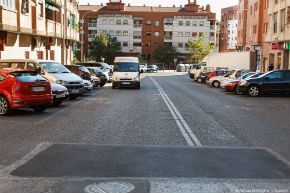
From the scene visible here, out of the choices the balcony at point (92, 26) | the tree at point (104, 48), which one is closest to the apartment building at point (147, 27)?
the balcony at point (92, 26)

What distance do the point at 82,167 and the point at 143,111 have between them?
7441 millimetres

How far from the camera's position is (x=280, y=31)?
3766 centimetres

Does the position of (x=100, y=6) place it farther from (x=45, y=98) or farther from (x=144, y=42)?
(x=45, y=98)

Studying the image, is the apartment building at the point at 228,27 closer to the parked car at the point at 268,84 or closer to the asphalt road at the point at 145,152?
the parked car at the point at 268,84

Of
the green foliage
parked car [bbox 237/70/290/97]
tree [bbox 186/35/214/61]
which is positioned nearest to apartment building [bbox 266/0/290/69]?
parked car [bbox 237/70/290/97]

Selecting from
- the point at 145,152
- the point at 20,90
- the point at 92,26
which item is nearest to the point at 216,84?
the point at 20,90

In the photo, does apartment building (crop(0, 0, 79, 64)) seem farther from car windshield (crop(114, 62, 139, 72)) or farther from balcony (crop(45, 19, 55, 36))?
car windshield (crop(114, 62, 139, 72))

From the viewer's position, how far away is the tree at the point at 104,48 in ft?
274

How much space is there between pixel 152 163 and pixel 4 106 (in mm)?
7075

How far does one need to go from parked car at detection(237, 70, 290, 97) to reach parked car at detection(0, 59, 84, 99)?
9.46m

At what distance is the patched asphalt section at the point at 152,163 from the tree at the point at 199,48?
257 ft

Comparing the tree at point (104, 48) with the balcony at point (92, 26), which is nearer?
the tree at point (104, 48)

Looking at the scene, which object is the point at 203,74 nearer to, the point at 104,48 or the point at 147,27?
the point at 104,48

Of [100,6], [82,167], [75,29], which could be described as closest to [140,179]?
[82,167]
